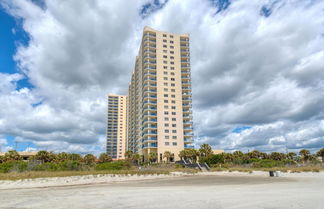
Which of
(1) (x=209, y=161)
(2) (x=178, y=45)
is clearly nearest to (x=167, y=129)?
(1) (x=209, y=161)

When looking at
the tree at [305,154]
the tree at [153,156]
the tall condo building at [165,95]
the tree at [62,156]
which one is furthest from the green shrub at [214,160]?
the tree at [62,156]

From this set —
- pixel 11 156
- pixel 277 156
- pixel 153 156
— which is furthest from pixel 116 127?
pixel 277 156

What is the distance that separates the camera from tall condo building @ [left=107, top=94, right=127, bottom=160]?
487ft

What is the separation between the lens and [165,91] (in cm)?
8425

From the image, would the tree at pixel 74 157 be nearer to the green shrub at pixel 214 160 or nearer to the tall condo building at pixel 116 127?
the green shrub at pixel 214 160

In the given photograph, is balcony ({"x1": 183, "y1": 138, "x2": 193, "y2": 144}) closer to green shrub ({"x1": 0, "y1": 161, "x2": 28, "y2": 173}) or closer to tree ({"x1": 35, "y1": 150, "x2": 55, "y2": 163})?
tree ({"x1": 35, "y1": 150, "x2": 55, "y2": 163})

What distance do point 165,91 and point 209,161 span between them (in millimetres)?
36586

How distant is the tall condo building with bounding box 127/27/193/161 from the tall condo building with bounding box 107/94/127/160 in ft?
213

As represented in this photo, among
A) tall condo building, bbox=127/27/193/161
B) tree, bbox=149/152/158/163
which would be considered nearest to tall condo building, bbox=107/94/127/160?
tall condo building, bbox=127/27/193/161

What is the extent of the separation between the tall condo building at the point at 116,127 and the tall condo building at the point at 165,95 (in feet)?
213

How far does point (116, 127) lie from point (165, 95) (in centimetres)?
7930

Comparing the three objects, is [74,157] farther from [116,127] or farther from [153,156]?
[116,127]

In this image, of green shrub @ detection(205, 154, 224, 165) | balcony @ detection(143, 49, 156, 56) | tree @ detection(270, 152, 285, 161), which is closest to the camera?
green shrub @ detection(205, 154, 224, 165)

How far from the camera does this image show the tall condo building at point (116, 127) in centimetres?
14850
